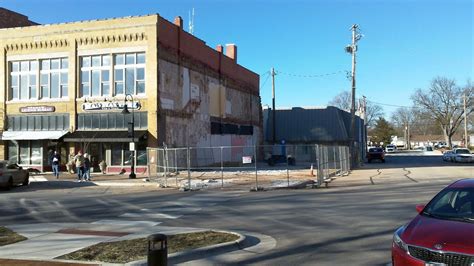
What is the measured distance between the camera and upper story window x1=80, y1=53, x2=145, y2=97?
3556 cm

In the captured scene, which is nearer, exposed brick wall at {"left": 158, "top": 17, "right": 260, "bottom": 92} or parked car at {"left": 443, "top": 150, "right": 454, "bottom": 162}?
exposed brick wall at {"left": 158, "top": 17, "right": 260, "bottom": 92}

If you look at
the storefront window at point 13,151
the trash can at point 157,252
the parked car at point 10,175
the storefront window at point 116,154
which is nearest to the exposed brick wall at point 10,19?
the storefront window at point 13,151

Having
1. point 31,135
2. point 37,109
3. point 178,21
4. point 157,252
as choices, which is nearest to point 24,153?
point 31,135

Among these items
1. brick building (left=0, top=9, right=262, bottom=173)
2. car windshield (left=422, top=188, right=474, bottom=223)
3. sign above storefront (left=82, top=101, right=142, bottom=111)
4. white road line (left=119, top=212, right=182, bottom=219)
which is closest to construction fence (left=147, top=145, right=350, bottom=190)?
brick building (left=0, top=9, right=262, bottom=173)

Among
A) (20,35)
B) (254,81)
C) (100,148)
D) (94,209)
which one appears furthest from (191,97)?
(94,209)

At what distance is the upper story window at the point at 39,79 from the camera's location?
3716cm

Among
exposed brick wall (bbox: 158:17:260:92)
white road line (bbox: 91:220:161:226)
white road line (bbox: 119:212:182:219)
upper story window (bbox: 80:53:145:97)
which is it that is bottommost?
white road line (bbox: 119:212:182:219)

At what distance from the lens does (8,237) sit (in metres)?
10.4

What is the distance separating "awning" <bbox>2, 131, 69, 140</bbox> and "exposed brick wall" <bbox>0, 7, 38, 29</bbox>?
42.8 feet

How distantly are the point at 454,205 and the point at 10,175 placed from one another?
23.4 metres

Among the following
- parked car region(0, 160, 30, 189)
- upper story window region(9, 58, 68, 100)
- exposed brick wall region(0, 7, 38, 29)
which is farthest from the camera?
exposed brick wall region(0, 7, 38, 29)

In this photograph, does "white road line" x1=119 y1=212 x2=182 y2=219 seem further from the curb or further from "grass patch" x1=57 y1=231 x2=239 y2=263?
the curb

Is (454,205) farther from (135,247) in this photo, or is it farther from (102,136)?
(102,136)

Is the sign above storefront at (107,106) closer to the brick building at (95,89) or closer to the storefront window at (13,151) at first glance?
the brick building at (95,89)
